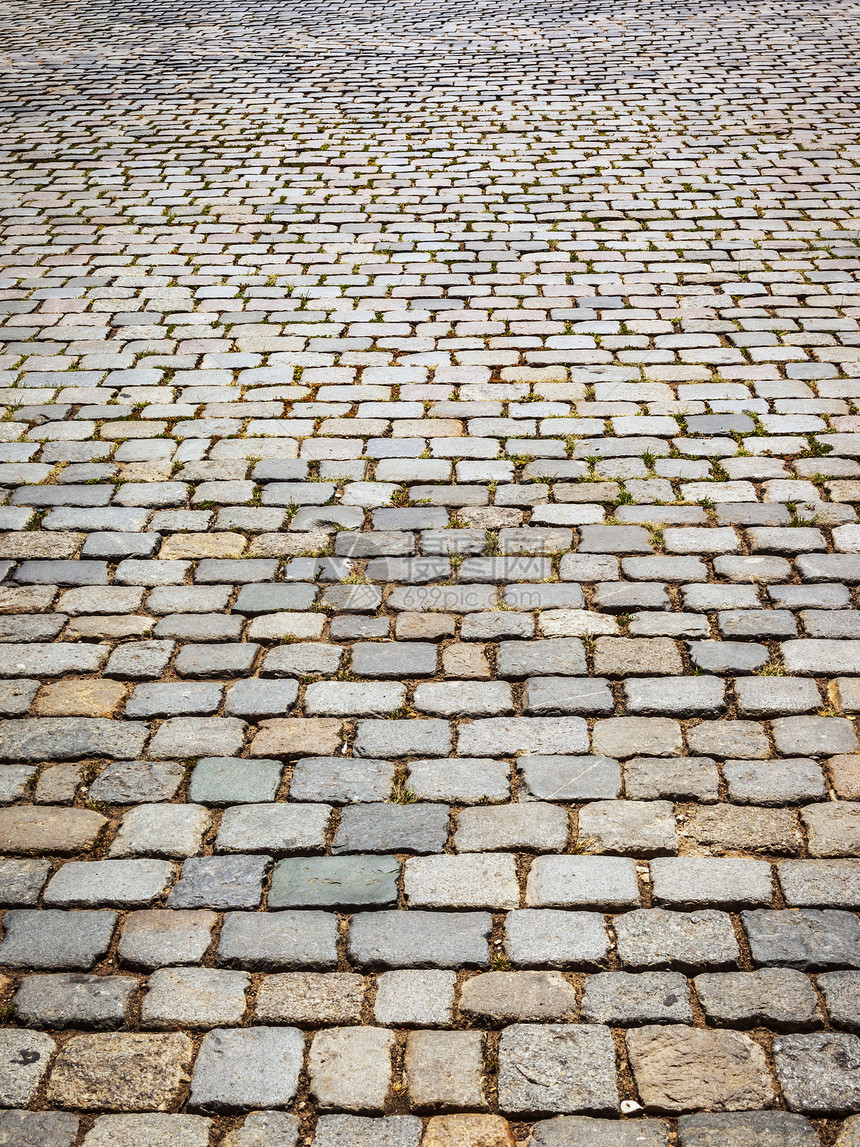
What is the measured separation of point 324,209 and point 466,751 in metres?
5.25

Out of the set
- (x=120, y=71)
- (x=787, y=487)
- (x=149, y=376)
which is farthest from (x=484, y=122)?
(x=787, y=487)

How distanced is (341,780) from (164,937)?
625 mm

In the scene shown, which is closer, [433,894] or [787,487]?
[433,894]

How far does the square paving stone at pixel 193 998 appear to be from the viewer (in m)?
2.18

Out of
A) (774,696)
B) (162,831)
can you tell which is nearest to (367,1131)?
(162,831)

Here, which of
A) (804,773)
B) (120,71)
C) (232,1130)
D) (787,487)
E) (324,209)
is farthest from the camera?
(120,71)

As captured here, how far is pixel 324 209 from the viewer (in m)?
7.08

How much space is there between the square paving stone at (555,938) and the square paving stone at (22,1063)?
3.33 feet

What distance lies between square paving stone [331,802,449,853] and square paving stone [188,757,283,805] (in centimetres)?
24

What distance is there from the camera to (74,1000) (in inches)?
87.7

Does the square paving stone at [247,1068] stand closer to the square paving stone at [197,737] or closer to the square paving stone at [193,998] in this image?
the square paving stone at [193,998]

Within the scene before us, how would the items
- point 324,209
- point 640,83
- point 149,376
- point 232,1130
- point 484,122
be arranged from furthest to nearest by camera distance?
point 640,83
point 484,122
point 324,209
point 149,376
point 232,1130

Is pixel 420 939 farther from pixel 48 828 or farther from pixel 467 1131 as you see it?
pixel 48 828

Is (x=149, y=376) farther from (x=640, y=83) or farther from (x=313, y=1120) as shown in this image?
(x=640, y=83)
